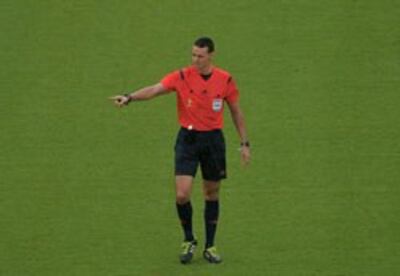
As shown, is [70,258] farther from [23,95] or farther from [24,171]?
[23,95]

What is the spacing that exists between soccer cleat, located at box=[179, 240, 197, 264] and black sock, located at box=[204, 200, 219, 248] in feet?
0.43

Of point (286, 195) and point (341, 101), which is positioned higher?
point (341, 101)

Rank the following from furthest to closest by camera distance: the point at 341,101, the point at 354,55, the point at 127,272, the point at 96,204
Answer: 1. the point at 354,55
2. the point at 341,101
3. the point at 96,204
4. the point at 127,272

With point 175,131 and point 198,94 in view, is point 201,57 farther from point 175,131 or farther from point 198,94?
point 175,131

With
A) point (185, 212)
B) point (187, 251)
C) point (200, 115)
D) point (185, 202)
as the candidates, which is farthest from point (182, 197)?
point (200, 115)

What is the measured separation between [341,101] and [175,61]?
2.04m

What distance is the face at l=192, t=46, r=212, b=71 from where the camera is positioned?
307 inches

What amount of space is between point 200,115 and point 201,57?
18.8 inches

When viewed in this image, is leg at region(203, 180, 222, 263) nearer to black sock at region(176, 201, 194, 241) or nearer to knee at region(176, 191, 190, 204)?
black sock at region(176, 201, 194, 241)

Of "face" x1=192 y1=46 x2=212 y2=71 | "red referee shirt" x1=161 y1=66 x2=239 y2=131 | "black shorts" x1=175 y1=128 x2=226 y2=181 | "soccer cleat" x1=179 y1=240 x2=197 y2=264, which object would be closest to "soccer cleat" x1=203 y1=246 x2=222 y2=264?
"soccer cleat" x1=179 y1=240 x2=197 y2=264

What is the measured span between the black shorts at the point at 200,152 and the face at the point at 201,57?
21.2 inches

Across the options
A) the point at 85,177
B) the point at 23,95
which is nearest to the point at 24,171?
the point at 85,177

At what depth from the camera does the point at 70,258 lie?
8359mm

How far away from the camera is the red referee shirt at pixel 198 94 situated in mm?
7898
